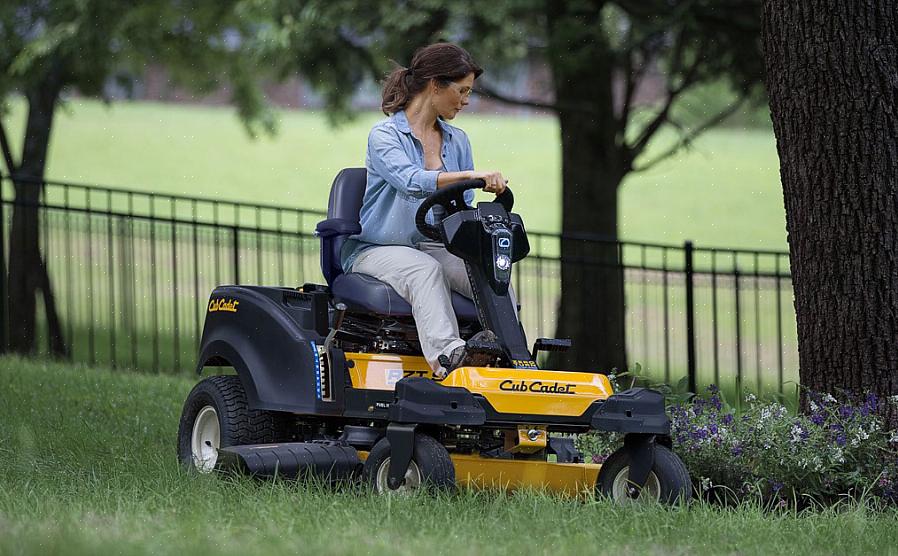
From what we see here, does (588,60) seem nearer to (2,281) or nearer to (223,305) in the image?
(2,281)

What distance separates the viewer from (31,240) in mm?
12719

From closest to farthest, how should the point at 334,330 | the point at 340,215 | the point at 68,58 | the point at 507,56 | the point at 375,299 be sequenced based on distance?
the point at 375,299 < the point at 334,330 < the point at 340,215 < the point at 507,56 < the point at 68,58

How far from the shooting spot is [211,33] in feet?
44.8

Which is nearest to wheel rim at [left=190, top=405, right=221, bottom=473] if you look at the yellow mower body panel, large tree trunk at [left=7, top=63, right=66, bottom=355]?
the yellow mower body panel

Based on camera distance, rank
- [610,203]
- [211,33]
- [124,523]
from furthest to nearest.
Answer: [211,33], [610,203], [124,523]

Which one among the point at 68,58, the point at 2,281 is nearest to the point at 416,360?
the point at 2,281

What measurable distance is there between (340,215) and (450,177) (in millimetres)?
728

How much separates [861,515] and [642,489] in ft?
2.91

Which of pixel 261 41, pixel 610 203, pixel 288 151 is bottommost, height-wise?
pixel 610 203

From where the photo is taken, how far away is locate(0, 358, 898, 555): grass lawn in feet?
13.8

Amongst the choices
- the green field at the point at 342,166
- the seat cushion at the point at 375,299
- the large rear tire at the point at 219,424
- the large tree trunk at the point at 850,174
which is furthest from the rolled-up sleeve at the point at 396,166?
the green field at the point at 342,166

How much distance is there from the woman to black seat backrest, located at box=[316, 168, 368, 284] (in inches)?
2.0

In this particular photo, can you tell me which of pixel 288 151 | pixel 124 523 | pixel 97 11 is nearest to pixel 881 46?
pixel 124 523

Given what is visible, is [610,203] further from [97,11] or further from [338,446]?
[338,446]
